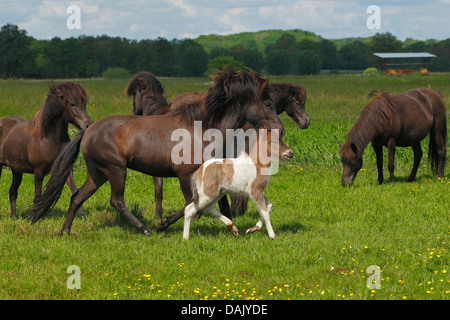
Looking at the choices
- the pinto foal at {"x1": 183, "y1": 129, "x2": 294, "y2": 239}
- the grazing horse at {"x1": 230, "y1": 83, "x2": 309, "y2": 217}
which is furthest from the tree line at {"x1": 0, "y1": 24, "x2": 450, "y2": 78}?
the pinto foal at {"x1": 183, "y1": 129, "x2": 294, "y2": 239}

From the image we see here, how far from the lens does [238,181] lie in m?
7.44

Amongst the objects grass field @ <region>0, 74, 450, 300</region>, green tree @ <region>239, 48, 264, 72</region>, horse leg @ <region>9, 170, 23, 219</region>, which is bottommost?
grass field @ <region>0, 74, 450, 300</region>

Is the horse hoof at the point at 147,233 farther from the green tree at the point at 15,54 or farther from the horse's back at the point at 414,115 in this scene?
the green tree at the point at 15,54

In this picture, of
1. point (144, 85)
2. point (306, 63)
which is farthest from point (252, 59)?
point (144, 85)

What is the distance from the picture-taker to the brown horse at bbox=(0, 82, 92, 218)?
880 cm

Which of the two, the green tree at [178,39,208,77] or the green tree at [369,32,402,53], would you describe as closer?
the green tree at [178,39,208,77]

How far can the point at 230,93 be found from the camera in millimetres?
7902

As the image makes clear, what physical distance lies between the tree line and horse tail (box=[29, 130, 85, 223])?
201ft

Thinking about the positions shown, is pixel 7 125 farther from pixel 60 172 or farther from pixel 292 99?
pixel 292 99

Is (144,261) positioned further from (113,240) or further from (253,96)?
(253,96)

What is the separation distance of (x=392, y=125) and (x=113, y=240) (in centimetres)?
696

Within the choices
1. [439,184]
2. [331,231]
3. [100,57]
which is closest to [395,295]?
[331,231]

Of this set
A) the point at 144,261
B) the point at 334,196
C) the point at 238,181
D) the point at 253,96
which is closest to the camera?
the point at 144,261

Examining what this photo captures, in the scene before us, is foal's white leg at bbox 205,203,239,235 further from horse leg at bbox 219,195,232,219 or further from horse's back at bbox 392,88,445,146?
horse's back at bbox 392,88,445,146
